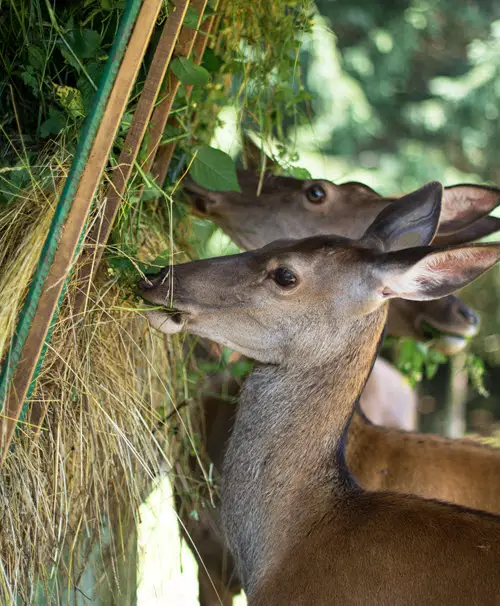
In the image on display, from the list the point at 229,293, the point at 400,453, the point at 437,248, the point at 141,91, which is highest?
the point at 141,91

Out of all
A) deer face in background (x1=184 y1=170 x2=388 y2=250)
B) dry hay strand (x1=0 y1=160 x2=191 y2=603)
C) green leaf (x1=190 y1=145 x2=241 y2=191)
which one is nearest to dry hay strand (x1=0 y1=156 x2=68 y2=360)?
dry hay strand (x1=0 y1=160 x2=191 y2=603)

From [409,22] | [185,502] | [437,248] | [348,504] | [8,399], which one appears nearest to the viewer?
[8,399]

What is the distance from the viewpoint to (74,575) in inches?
148

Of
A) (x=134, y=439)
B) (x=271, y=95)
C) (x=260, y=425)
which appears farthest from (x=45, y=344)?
(x=271, y=95)

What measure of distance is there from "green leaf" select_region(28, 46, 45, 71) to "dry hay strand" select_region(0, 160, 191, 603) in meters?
0.57

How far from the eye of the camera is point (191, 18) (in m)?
3.61

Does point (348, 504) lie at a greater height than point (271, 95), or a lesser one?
lesser

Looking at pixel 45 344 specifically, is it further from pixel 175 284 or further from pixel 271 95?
pixel 271 95

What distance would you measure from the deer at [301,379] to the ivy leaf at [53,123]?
0.71 meters

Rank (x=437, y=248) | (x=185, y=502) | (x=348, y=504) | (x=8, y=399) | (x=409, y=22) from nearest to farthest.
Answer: (x=8, y=399) → (x=437, y=248) → (x=348, y=504) → (x=185, y=502) → (x=409, y=22)

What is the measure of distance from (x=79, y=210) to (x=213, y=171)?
1.02 m

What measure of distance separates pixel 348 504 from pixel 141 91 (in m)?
1.74

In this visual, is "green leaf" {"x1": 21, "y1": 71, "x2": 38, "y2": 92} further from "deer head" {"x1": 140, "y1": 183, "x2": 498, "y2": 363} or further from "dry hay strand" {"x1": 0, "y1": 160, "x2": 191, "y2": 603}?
"deer head" {"x1": 140, "y1": 183, "x2": 498, "y2": 363}

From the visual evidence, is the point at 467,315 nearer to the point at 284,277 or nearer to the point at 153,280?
the point at 284,277
